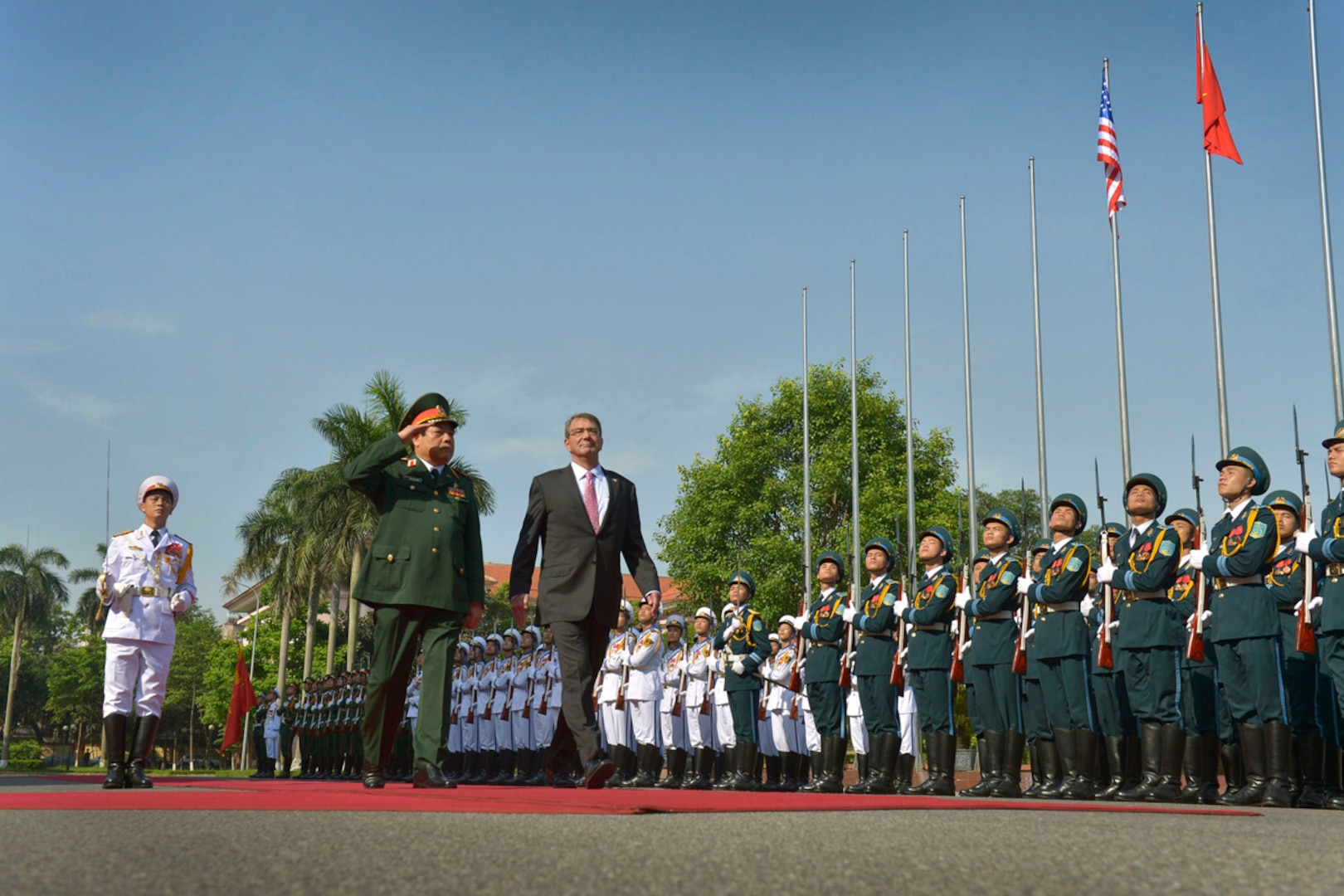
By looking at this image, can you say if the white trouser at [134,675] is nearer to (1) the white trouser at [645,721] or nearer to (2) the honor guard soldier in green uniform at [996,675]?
(2) the honor guard soldier in green uniform at [996,675]

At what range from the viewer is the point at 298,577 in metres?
32.1

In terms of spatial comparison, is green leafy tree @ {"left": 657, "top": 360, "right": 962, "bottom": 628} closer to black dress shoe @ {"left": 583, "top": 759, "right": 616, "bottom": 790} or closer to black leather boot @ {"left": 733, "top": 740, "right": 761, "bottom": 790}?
black leather boot @ {"left": 733, "top": 740, "right": 761, "bottom": 790}

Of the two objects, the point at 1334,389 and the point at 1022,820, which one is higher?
the point at 1334,389

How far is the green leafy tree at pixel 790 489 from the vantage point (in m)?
37.7

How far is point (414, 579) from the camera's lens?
6.25 meters

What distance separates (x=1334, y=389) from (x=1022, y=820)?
1251 cm

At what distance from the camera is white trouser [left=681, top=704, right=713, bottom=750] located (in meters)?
12.8

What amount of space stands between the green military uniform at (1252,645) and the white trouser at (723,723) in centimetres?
576

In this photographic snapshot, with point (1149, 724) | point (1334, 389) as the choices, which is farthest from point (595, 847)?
point (1334, 389)

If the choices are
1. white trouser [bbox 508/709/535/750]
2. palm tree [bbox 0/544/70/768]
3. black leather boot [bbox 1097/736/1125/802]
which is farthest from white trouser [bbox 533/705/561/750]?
palm tree [bbox 0/544/70/768]

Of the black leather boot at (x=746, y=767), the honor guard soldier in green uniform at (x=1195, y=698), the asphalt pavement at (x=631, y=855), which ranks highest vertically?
the honor guard soldier in green uniform at (x=1195, y=698)

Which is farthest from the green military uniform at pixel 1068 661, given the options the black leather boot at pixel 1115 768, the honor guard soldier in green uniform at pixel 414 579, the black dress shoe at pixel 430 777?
the black dress shoe at pixel 430 777

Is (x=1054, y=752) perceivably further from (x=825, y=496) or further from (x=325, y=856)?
(x=825, y=496)

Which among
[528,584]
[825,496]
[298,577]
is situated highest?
[825,496]
